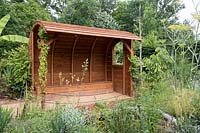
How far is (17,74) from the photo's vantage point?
353 inches

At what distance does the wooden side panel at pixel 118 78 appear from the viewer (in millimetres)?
10656

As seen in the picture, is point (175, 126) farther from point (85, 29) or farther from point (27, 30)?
point (27, 30)

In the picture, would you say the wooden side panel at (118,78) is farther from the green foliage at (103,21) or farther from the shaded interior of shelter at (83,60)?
the green foliage at (103,21)

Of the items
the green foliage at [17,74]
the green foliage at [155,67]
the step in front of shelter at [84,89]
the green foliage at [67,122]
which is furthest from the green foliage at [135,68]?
the green foliage at [67,122]

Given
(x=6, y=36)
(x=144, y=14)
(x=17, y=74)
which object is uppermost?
(x=144, y=14)

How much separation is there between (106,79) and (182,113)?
21.2ft

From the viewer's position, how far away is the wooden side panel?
10656 mm

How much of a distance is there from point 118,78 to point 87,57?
4.95ft

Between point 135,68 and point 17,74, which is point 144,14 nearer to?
point 135,68

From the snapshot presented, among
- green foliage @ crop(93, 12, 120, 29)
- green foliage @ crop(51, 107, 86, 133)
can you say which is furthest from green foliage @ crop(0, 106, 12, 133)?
green foliage @ crop(93, 12, 120, 29)

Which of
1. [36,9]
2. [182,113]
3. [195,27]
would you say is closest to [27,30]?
[36,9]

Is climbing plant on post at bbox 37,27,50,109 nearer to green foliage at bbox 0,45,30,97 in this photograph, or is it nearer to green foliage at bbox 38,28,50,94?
green foliage at bbox 38,28,50,94

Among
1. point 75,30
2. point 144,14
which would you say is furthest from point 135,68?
point 144,14

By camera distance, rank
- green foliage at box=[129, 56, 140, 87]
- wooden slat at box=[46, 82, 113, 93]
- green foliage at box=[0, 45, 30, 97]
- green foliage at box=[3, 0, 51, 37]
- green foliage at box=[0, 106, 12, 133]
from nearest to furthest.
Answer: green foliage at box=[0, 106, 12, 133] < green foliage at box=[0, 45, 30, 97] < wooden slat at box=[46, 82, 113, 93] < green foliage at box=[129, 56, 140, 87] < green foliage at box=[3, 0, 51, 37]
